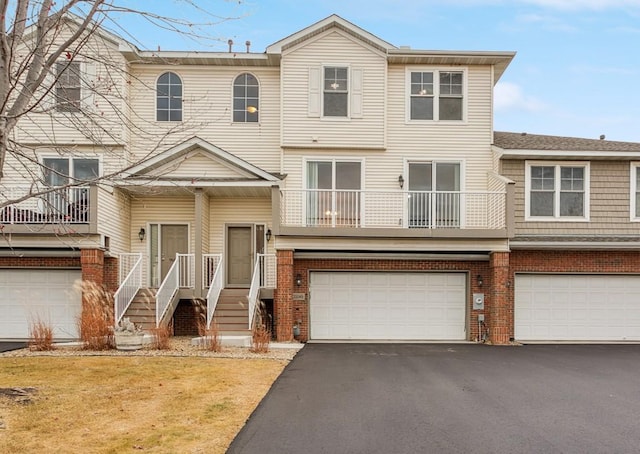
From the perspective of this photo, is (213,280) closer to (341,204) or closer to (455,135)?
(341,204)

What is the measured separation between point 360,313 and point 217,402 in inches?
305

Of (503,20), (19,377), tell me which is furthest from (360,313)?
(503,20)

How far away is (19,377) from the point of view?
855 cm

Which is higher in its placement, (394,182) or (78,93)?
(78,93)

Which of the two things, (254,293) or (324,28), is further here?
(324,28)

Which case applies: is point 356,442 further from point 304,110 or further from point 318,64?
point 318,64

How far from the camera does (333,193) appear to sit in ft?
44.9

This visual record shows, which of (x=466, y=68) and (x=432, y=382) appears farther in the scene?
(x=466, y=68)

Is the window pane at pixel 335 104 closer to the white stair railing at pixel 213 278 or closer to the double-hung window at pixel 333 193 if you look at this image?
the double-hung window at pixel 333 193

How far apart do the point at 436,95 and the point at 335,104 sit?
121 inches

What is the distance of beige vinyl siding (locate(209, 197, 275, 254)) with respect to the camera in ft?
49.6

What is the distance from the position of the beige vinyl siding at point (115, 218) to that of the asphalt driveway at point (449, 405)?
6384mm

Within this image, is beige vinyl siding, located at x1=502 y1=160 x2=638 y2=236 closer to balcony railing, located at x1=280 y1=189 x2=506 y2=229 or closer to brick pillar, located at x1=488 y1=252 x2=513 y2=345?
balcony railing, located at x1=280 y1=189 x2=506 y2=229

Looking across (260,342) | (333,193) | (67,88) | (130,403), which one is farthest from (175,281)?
(130,403)
